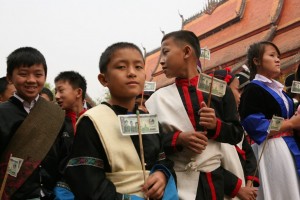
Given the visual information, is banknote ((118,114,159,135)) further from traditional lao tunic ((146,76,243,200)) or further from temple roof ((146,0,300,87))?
temple roof ((146,0,300,87))

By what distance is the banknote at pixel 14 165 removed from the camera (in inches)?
78.1

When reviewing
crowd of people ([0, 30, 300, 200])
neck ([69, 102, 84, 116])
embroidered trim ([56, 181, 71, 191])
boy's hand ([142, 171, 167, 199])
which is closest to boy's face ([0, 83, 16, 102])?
neck ([69, 102, 84, 116])

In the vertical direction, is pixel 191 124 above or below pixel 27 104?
below

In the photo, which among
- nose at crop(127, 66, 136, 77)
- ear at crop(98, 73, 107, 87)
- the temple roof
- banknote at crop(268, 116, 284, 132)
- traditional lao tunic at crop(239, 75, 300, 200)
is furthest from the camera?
the temple roof

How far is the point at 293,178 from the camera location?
3113mm

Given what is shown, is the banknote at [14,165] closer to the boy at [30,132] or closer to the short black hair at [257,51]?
the boy at [30,132]

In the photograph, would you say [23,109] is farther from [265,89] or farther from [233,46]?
[233,46]

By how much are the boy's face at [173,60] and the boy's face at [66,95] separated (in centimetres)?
151

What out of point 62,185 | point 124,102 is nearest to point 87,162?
point 124,102

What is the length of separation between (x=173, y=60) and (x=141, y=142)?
38.2 inches

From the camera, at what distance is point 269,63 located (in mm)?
3438

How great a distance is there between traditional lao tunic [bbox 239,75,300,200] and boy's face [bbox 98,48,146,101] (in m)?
1.40

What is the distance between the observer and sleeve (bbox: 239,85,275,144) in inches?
124

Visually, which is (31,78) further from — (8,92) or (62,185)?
(8,92)
